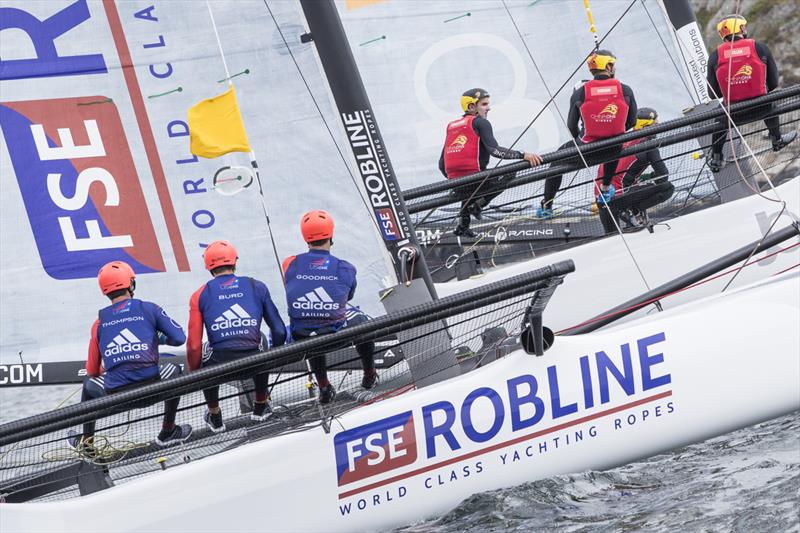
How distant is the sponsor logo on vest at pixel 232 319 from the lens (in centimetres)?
510

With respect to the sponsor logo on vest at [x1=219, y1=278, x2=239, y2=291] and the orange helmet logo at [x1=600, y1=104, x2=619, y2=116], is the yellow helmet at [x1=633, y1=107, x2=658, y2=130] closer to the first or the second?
the orange helmet logo at [x1=600, y1=104, x2=619, y2=116]

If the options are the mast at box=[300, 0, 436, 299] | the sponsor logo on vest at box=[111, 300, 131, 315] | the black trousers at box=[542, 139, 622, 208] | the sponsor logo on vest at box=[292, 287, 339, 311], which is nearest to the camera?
the sponsor logo on vest at box=[111, 300, 131, 315]

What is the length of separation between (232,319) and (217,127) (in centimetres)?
126

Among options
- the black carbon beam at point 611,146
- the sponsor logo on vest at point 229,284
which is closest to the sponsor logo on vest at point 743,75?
the black carbon beam at point 611,146

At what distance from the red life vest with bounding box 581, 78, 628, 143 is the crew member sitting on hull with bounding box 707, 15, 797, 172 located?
561 millimetres

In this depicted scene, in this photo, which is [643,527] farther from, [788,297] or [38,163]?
[38,163]

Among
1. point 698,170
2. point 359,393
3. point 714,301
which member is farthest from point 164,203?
point 698,170

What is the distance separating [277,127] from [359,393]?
177 centimetres

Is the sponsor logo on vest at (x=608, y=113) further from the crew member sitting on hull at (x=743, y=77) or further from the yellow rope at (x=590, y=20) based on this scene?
the yellow rope at (x=590, y=20)

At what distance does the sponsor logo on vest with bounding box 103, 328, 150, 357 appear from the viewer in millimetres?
5027

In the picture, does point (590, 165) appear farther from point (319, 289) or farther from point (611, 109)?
point (319, 289)

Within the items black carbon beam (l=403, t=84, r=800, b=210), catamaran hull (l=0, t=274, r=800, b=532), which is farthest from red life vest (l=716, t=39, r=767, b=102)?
catamaran hull (l=0, t=274, r=800, b=532)

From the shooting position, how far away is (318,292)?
5.20 m

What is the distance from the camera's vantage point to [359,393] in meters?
5.13
